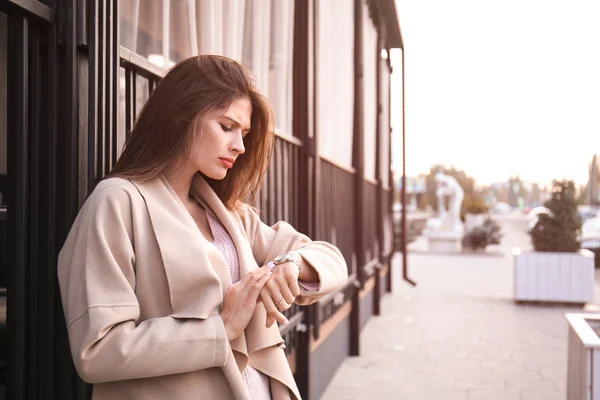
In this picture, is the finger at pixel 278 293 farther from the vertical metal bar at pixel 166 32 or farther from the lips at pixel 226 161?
the vertical metal bar at pixel 166 32

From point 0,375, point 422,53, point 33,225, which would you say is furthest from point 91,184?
point 422,53

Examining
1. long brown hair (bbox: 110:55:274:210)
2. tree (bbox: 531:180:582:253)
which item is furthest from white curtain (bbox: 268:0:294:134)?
tree (bbox: 531:180:582:253)

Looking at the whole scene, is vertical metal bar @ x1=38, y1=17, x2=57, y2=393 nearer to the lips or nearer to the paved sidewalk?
the lips

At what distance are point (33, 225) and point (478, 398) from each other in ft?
11.8

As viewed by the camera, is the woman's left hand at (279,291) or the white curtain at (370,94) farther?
the white curtain at (370,94)

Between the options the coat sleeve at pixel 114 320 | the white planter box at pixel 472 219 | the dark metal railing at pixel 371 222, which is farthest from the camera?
the white planter box at pixel 472 219

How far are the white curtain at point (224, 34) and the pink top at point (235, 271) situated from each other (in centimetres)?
100

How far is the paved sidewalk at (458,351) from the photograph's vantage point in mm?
4555

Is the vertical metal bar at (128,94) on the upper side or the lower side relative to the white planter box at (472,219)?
upper

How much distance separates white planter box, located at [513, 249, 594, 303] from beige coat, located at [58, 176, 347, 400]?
7.78 metres

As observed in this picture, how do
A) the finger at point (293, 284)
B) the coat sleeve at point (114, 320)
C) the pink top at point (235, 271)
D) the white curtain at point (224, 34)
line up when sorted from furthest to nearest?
the white curtain at point (224, 34)
the pink top at point (235, 271)
the finger at point (293, 284)
the coat sleeve at point (114, 320)

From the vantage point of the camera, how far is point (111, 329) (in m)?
1.18

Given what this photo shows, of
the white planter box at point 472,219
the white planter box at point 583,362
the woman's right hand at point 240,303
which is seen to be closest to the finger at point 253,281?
the woman's right hand at point 240,303

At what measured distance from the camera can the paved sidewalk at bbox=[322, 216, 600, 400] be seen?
4.55 metres
